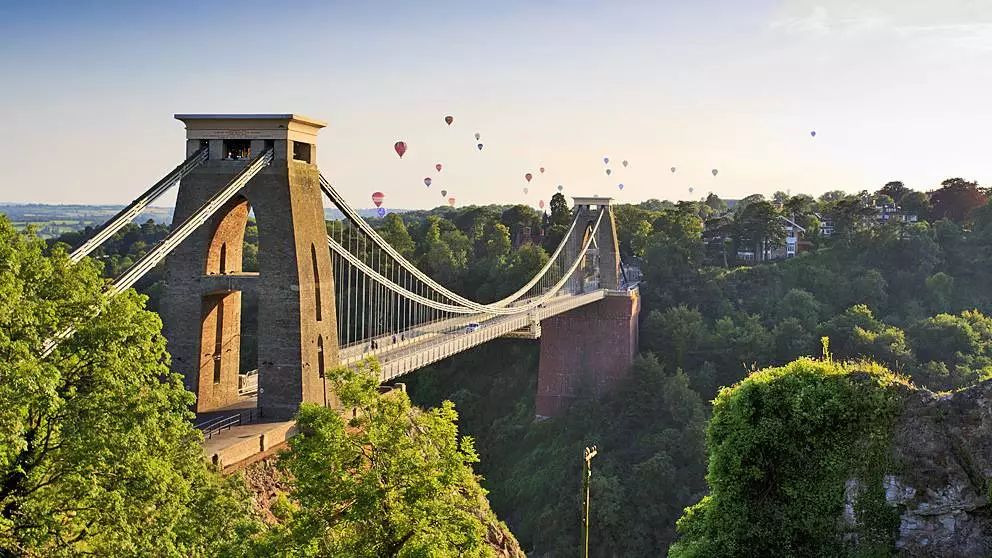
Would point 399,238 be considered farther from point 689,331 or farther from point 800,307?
point 800,307

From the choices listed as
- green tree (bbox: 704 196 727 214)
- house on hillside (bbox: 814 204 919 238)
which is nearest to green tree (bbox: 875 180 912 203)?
house on hillside (bbox: 814 204 919 238)

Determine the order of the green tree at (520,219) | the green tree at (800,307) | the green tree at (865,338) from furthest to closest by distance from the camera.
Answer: the green tree at (520,219) < the green tree at (800,307) < the green tree at (865,338)

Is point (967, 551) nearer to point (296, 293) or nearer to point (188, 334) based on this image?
point (296, 293)

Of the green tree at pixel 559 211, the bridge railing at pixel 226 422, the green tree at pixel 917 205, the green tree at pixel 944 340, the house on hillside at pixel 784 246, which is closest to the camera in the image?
the bridge railing at pixel 226 422

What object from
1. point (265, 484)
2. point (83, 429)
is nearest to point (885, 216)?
point (265, 484)

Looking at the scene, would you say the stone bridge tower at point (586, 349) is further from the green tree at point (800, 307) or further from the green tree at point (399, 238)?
the green tree at point (399, 238)

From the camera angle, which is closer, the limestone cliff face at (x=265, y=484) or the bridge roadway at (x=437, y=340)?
the limestone cliff face at (x=265, y=484)

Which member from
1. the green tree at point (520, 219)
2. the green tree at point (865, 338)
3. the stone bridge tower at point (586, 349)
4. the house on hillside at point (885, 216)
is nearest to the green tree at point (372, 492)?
the green tree at point (865, 338)

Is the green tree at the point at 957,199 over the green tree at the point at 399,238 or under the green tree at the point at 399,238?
over
